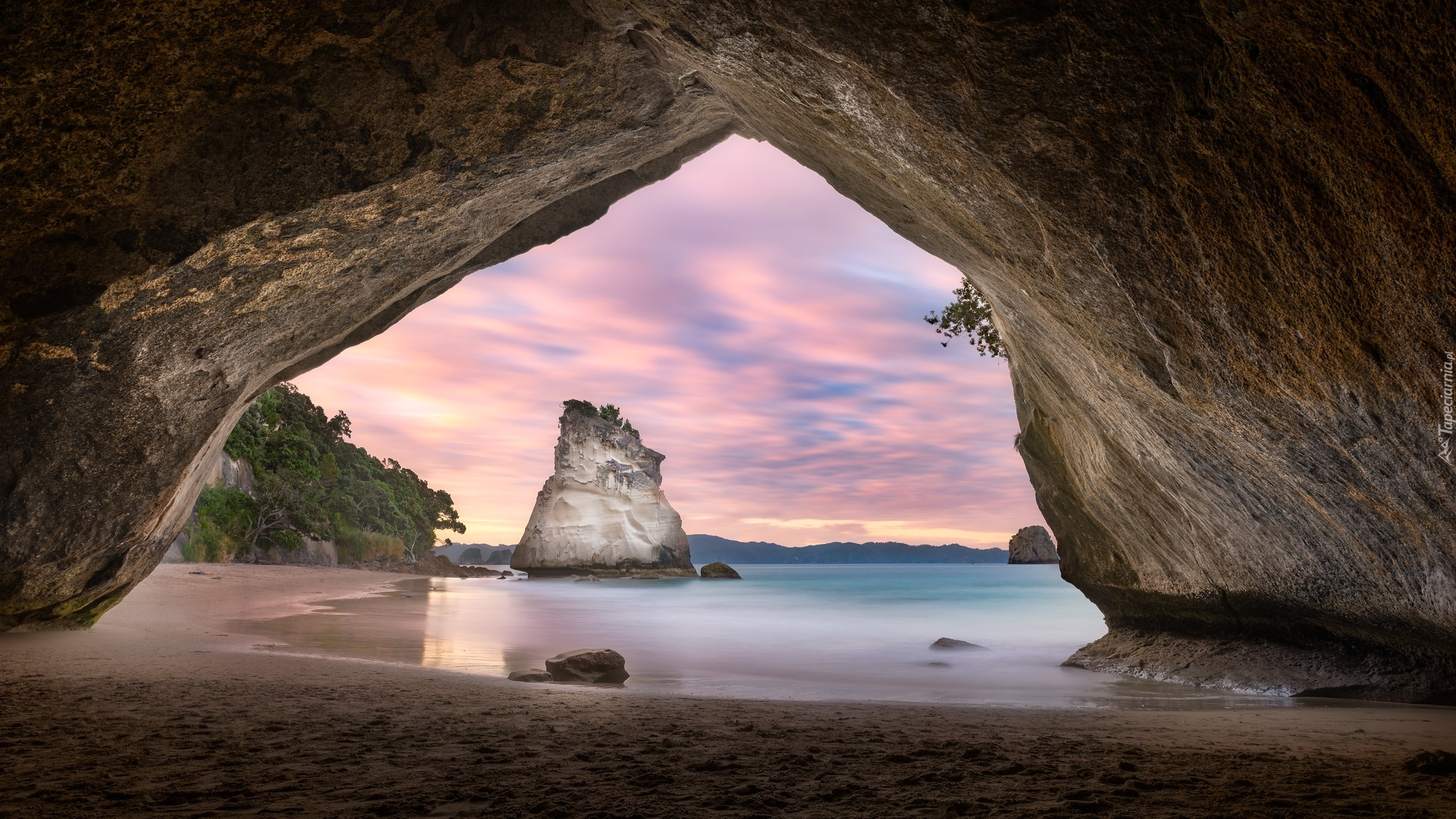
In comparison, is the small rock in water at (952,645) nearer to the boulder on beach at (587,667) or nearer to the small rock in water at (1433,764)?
the boulder on beach at (587,667)

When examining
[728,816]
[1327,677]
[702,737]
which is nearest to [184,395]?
[702,737]

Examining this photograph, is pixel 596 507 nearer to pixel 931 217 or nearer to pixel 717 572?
pixel 717 572

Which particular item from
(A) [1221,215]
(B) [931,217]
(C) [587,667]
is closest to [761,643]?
(C) [587,667]

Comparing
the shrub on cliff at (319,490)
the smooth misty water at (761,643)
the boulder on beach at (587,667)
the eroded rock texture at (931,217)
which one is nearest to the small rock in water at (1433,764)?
the eroded rock texture at (931,217)

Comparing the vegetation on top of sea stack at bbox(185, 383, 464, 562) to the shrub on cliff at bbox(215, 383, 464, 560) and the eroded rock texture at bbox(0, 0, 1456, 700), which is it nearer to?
the shrub on cliff at bbox(215, 383, 464, 560)

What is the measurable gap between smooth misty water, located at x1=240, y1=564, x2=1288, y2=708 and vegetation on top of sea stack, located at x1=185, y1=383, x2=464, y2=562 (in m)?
7.52

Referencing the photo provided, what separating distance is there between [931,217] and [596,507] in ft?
160

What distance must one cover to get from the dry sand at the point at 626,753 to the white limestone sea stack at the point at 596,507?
1801 inches

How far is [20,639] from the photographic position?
743cm

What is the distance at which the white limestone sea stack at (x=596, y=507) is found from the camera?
171 feet

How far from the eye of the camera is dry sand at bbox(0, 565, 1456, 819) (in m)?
3.06

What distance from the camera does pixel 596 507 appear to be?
5284 cm

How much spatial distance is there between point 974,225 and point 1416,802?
13.3ft

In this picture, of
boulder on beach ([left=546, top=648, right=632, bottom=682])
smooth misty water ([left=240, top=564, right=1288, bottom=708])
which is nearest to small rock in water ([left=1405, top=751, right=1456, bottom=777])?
smooth misty water ([left=240, top=564, right=1288, bottom=708])
